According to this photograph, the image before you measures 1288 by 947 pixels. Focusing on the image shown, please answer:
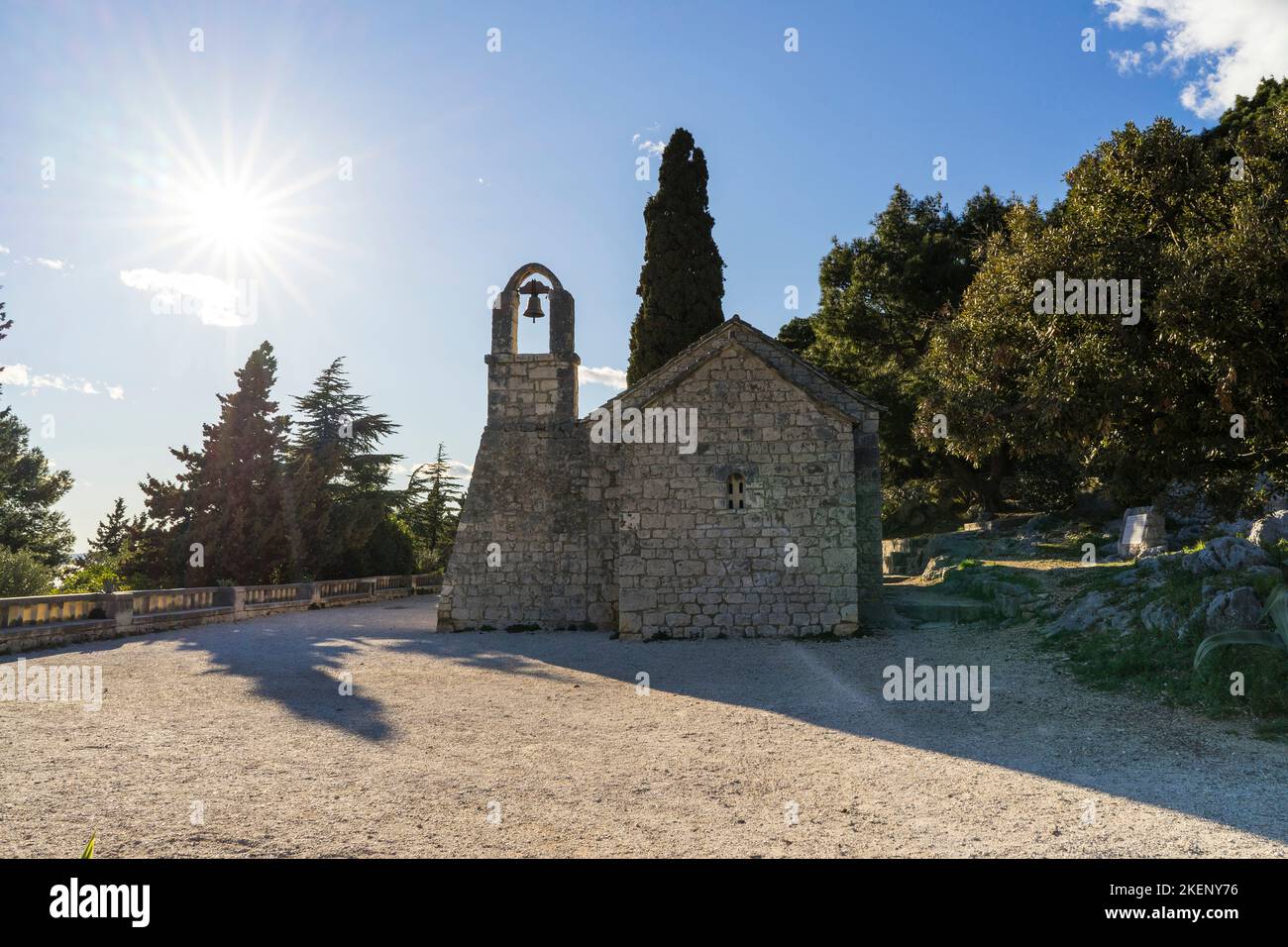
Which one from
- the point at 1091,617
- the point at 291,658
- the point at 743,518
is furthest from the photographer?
the point at 743,518

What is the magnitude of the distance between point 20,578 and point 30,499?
58.8ft

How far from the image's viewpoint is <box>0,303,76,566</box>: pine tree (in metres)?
33.9

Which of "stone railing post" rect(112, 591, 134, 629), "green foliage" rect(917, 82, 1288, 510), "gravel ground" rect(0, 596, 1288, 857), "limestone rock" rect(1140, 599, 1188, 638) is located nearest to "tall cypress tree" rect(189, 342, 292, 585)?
"stone railing post" rect(112, 591, 134, 629)

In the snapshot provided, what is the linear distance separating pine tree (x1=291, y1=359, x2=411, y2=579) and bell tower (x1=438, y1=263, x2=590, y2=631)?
11246 mm

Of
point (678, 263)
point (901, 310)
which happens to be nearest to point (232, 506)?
point (678, 263)

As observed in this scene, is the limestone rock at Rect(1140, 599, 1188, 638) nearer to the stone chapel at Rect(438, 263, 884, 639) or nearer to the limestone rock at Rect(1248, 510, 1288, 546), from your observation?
the stone chapel at Rect(438, 263, 884, 639)

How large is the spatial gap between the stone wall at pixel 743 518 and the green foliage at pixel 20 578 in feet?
58.4

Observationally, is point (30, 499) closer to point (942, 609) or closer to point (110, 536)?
point (110, 536)

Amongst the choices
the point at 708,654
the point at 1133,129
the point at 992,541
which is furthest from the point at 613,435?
the point at 992,541

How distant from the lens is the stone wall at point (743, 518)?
1466 cm

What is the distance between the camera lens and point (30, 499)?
36438 millimetres
